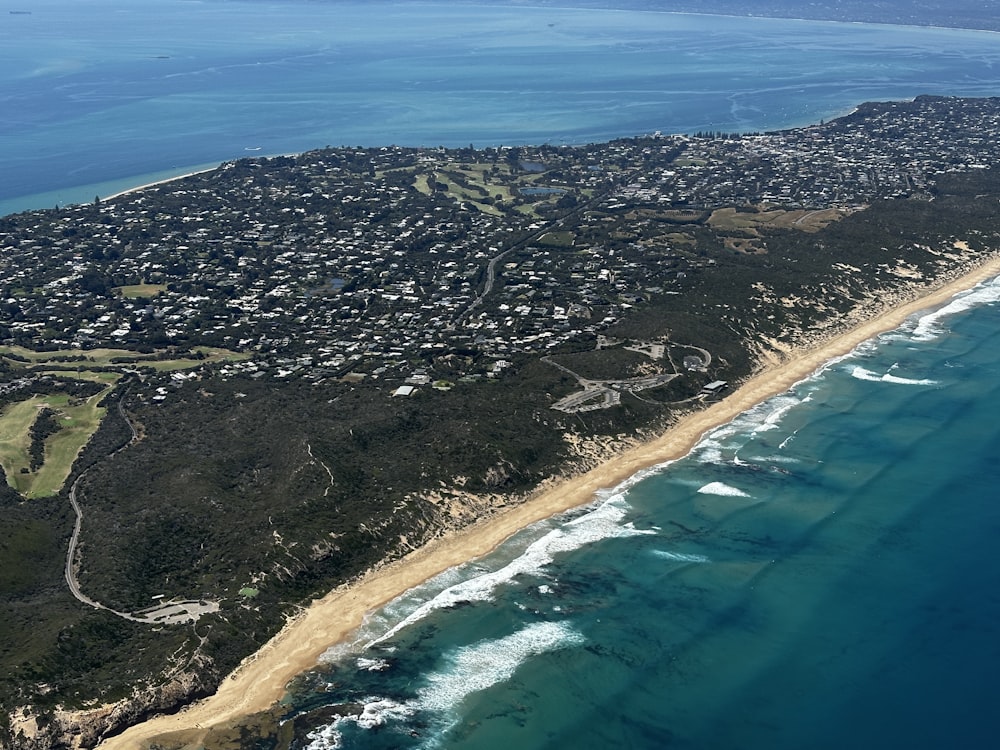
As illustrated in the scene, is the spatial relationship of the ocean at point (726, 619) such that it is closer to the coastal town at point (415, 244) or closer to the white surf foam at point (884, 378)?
the white surf foam at point (884, 378)

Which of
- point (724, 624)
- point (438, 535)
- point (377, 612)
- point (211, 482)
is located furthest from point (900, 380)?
point (211, 482)

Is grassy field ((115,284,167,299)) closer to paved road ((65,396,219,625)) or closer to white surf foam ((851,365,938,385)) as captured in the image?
paved road ((65,396,219,625))

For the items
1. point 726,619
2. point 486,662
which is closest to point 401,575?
point 486,662

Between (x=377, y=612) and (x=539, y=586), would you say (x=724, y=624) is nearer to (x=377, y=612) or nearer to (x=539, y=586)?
(x=539, y=586)

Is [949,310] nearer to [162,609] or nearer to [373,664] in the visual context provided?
[373,664]

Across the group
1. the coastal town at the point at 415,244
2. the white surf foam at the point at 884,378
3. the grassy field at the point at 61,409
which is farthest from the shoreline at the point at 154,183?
the white surf foam at the point at 884,378
